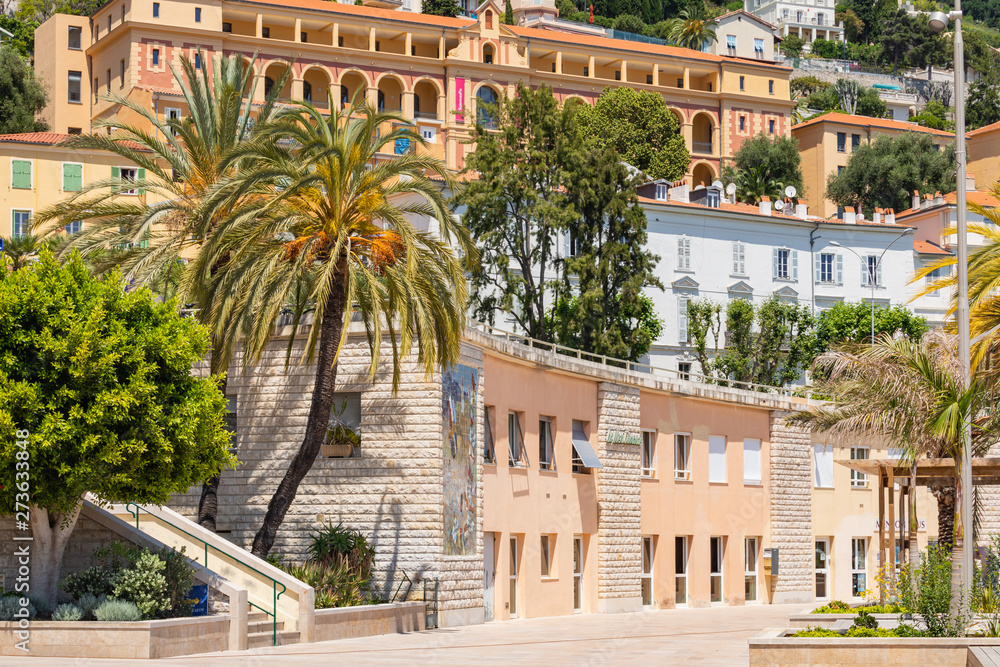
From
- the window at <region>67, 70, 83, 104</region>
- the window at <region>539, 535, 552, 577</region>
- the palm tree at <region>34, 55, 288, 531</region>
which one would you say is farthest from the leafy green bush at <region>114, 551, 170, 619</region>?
the window at <region>67, 70, 83, 104</region>

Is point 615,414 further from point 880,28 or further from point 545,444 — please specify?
point 880,28

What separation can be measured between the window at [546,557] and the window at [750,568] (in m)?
10.1

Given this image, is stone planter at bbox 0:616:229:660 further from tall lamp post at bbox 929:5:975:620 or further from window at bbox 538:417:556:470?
window at bbox 538:417:556:470

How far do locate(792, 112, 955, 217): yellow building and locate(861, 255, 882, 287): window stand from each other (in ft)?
111

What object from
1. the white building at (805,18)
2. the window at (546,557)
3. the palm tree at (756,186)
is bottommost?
the window at (546,557)

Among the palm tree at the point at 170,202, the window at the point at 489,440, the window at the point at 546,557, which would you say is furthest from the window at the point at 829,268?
the palm tree at the point at 170,202

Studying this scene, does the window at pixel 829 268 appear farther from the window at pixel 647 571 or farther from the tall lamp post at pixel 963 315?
the tall lamp post at pixel 963 315

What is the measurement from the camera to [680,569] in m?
41.1

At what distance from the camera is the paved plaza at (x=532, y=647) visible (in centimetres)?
1989

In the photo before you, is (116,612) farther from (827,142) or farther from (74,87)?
(827,142)

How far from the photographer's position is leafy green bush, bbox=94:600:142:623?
21109 mm

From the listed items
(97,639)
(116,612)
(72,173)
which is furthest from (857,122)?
(97,639)

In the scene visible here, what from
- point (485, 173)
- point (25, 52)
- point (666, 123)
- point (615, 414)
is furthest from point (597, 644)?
point (25, 52)

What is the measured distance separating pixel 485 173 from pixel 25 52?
55.8 metres
